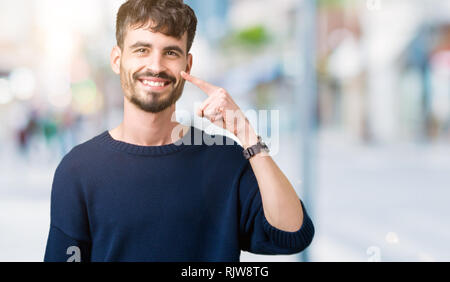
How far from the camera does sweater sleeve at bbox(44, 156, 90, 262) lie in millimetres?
1341

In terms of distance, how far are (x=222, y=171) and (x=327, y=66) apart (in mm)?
21350

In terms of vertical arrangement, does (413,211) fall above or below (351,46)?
below

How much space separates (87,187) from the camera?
1356 millimetres

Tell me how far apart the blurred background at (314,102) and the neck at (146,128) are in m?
0.26

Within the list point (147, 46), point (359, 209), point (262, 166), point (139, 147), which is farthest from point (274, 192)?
point (359, 209)

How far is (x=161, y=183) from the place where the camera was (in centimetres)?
138

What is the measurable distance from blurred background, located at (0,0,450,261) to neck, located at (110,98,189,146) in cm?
26

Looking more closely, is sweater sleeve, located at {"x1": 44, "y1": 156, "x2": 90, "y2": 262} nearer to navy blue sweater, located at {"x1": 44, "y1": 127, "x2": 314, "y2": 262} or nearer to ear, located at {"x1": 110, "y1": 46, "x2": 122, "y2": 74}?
navy blue sweater, located at {"x1": 44, "y1": 127, "x2": 314, "y2": 262}

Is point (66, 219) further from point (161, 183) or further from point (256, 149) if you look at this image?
point (256, 149)

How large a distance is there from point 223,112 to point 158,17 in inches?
12.6

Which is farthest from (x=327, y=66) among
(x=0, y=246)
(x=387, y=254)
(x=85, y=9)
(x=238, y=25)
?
(x=0, y=246)

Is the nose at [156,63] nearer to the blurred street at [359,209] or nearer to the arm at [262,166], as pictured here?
the arm at [262,166]

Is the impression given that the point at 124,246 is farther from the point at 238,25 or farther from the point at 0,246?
the point at 238,25

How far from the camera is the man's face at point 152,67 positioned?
4.25ft
